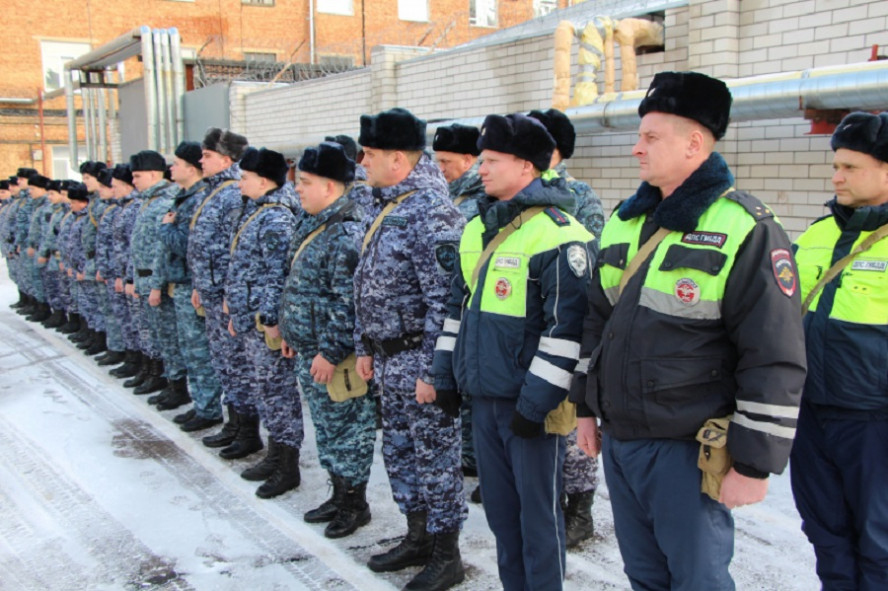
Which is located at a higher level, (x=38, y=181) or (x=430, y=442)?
(x=38, y=181)

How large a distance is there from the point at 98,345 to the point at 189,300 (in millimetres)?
3323

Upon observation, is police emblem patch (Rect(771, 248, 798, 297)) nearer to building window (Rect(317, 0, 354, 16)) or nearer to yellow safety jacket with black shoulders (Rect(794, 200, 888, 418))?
yellow safety jacket with black shoulders (Rect(794, 200, 888, 418))

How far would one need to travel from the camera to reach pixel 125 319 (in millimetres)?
7289

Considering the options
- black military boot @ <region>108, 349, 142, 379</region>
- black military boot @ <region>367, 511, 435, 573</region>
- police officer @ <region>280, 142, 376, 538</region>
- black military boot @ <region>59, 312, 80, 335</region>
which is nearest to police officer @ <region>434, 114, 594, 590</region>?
black military boot @ <region>367, 511, 435, 573</region>

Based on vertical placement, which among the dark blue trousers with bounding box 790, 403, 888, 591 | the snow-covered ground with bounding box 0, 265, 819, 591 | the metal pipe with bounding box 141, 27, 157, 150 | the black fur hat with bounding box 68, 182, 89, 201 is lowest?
the snow-covered ground with bounding box 0, 265, 819, 591

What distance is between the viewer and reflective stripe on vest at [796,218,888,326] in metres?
2.52

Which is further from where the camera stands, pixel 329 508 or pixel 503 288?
pixel 329 508

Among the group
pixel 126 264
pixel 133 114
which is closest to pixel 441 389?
pixel 126 264

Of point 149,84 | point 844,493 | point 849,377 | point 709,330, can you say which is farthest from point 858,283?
point 149,84

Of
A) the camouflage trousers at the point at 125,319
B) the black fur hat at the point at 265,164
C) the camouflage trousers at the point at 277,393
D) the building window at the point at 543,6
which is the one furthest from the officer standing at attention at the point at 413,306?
the building window at the point at 543,6

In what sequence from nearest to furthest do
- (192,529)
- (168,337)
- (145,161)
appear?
1. (192,529)
2. (168,337)
3. (145,161)

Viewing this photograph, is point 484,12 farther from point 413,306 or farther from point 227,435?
point 413,306

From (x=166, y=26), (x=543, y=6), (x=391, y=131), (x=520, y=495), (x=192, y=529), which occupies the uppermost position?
(x=543, y=6)

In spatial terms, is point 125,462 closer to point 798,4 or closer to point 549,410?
point 549,410
